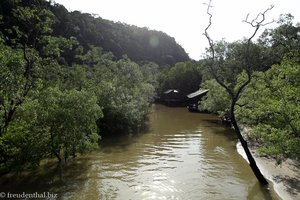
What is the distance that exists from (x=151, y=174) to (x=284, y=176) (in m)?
8.72

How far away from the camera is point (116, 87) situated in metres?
36.5

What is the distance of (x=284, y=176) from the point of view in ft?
67.2

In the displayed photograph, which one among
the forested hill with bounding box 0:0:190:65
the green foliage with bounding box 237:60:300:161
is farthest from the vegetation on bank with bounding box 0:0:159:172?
the forested hill with bounding box 0:0:190:65

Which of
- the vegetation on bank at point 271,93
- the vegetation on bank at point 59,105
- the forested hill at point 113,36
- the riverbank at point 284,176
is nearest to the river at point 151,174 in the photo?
the riverbank at point 284,176

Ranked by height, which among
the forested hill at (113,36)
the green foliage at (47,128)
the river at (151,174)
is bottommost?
the river at (151,174)

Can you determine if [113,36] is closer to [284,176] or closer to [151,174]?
[151,174]

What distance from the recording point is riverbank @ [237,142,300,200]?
58.5ft

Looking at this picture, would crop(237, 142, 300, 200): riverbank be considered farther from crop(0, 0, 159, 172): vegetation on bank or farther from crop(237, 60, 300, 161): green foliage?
crop(0, 0, 159, 172): vegetation on bank

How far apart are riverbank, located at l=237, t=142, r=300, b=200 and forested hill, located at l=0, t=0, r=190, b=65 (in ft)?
154

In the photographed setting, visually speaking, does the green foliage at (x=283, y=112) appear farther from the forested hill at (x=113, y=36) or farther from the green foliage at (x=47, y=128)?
the forested hill at (x=113, y=36)

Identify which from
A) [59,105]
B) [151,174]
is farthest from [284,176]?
[59,105]

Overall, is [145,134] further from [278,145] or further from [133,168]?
[278,145]

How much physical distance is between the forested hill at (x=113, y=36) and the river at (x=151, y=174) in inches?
1491

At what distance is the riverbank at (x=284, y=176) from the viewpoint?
1784cm
